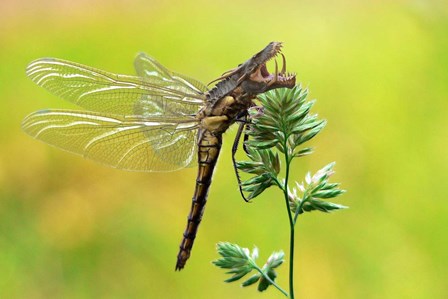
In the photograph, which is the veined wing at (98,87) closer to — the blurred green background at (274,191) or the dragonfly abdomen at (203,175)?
the dragonfly abdomen at (203,175)

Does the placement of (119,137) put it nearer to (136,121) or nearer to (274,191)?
(136,121)

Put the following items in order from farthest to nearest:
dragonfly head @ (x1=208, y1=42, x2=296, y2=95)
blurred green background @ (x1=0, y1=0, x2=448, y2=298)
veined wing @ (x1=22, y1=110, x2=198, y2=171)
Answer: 1. blurred green background @ (x1=0, y1=0, x2=448, y2=298)
2. veined wing @ (x1=22, y1=110, x2=198, y2=171)
3. dragonfly head @ (x1=208, y1=42, x2=296, y2=95)

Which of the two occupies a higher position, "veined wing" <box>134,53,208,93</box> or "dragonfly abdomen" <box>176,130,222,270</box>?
"veined wing" <box>134,53,208,93</box>

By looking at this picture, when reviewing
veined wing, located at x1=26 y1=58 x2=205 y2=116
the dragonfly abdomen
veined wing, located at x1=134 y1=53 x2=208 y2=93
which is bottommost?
the dragonfly abdomen

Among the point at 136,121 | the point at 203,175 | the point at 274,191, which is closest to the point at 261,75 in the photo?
the point at 203,175

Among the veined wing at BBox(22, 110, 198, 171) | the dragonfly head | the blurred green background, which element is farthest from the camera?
the blurred green background

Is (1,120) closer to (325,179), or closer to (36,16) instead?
(36,16)

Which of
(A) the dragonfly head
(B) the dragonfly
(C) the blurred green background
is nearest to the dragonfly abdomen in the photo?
(B) the dragonfly

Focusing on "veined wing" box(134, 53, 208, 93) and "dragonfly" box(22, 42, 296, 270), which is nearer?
"dragonfly" box(22, 42, 296, 270)

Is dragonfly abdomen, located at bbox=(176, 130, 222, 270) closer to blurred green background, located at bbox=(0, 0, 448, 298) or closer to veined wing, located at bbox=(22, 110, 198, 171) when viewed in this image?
veined wing, located at bbox=(22, 110, 198, 171)
